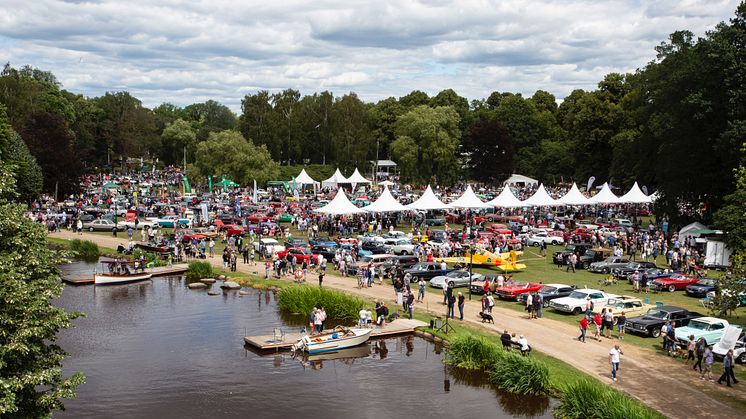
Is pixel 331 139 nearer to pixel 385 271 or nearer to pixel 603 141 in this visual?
pixel 603 141

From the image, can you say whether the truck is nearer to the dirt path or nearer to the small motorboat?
the dirt path

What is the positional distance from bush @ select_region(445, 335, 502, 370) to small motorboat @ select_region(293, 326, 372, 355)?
4.10 meters

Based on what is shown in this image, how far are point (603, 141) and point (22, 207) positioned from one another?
A: 3481 inches

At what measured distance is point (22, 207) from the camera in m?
17.9

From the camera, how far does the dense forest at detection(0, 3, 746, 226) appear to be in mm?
54309

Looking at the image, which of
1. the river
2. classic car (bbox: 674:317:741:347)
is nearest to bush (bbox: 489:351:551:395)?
the river

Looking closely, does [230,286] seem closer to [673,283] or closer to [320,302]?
[320,302]

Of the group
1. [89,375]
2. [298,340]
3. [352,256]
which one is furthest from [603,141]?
[89,375]

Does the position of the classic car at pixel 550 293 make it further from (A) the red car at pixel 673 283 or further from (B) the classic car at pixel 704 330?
(B) the classic car at pixel 704 330

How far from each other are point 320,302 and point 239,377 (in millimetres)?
10442

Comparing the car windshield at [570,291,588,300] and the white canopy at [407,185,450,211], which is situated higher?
the white canopy at [407,185,450,211]

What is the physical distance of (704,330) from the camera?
97.9 feet

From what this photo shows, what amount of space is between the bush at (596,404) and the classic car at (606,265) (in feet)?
76.3

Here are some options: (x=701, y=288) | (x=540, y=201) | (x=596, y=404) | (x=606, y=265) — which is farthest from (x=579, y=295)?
(x=540, y=201)
